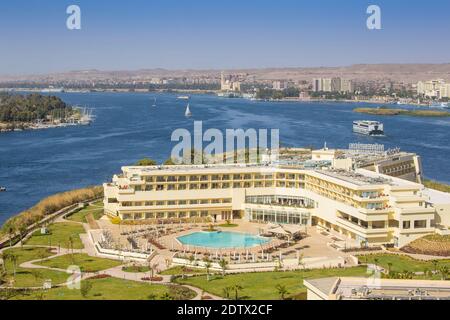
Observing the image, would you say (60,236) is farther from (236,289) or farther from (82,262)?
(236,289)

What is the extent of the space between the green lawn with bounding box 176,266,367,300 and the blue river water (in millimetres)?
11208

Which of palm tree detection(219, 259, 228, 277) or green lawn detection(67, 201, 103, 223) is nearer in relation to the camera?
palm tree detection(219, 259, 228, 277)

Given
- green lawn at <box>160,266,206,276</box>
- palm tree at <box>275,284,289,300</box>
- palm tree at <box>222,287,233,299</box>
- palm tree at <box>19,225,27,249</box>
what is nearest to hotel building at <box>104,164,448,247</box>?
palm tree at <box>19,225,27,249</box>

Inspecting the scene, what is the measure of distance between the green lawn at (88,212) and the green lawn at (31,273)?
3862 mm

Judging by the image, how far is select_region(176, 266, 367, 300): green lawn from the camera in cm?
1172

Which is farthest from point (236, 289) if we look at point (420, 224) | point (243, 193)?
point (243, 193)

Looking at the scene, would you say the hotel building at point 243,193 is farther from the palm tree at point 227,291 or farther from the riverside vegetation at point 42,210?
the palm tree at point 227,291

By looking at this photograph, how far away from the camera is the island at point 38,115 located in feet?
180

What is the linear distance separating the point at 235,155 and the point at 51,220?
11550mm

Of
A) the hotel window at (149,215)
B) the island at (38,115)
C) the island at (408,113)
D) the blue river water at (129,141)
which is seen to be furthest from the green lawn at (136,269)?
the island at (408,113)

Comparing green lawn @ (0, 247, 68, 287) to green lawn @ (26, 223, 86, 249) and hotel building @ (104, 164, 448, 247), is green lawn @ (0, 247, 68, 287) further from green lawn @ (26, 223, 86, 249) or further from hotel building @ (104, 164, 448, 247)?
hotel building @ (104, 164, 448, 247)

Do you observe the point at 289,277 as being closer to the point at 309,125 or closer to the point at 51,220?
the point at 51,220

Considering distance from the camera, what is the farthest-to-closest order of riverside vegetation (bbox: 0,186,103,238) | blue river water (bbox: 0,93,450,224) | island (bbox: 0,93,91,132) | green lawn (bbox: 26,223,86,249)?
1. island (bbox: 0,93,91,132)
2. blue river water (bbox: 0,93,450,224)
3. riverside vegetation (bbox: 0,186,103,238)
4. green lawn (bbox: 26,223,86,249)

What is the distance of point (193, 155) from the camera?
28641mm
